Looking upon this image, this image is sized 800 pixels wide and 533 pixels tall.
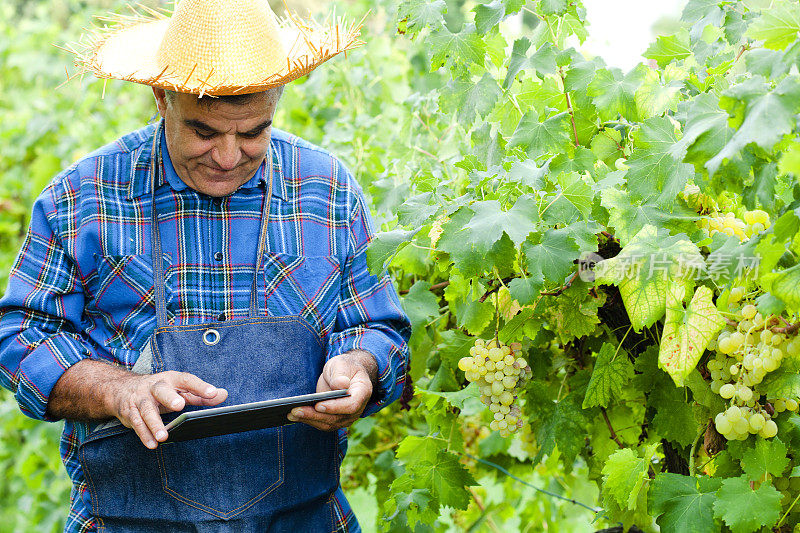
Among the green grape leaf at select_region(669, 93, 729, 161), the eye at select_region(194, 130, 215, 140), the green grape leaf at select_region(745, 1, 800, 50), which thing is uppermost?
the green grape leaf at select_region(745, 1, 800, 50)

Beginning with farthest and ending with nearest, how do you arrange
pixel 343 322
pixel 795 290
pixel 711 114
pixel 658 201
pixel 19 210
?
pixel 19 210 < pixel 343 322 < pixel 658 201 < pixel 711 114 < pixel 795 290

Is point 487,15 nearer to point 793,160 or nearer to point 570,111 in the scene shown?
point 570,111

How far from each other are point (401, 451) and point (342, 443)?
0.15 metres

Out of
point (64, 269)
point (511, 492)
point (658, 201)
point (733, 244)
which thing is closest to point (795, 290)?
point (733, 244)

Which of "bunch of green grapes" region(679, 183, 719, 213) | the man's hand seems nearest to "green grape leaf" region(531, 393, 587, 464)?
the man's hand

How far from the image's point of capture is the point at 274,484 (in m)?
1.95

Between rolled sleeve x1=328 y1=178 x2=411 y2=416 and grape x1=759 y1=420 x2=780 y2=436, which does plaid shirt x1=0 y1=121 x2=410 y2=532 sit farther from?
grape x1=759 y1=420 x2=780 y2=436

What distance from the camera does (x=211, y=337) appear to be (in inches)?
74.9

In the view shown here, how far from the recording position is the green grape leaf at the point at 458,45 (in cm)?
187

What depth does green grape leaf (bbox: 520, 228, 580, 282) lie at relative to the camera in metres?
1.51

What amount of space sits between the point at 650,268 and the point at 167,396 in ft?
3.17

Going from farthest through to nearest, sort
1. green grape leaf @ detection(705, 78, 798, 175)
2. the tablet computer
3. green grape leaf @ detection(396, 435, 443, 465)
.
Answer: green grape leaf @ detection(396, 435, 443, 465) → the tablet computer → green grape leaf @ detection(705, 78, 798, 175)

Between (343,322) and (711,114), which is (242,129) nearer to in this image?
(343,322)

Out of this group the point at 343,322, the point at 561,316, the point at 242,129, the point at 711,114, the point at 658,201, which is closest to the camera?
the point at 711,114
